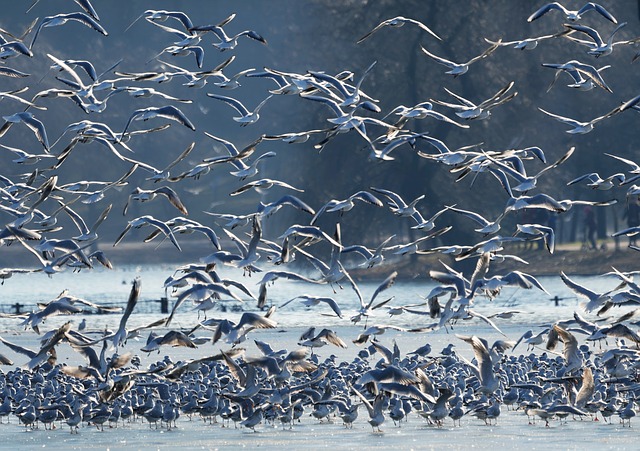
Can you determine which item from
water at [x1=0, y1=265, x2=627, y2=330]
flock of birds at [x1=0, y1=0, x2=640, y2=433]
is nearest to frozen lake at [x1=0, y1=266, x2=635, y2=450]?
water at [x1=0, y1=265, x2=627, y2=330]

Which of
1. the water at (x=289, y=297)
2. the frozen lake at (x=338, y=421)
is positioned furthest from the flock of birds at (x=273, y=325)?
the water at (x=289, y=297)

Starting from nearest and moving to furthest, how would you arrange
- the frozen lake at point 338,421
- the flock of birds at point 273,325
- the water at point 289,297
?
1. the frozen lake at point 338,421
2. the flock of birds at point 273,325
3. the water at point 289,297

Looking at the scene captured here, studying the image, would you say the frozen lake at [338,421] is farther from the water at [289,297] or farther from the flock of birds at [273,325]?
the flock of birds at [273,325]

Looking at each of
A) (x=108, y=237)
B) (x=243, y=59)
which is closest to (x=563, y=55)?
(x=108, y=237)

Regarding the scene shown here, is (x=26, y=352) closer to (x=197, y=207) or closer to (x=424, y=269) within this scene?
(x=424, y=269)

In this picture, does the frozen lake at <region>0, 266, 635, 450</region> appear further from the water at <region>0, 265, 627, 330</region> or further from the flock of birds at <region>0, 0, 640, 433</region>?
the flock of birds at <region>0, 0, 640, 433</region>

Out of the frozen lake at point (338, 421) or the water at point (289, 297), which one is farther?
the water at point (289, 297)

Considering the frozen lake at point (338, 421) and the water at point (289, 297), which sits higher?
the water at point (289, 297)

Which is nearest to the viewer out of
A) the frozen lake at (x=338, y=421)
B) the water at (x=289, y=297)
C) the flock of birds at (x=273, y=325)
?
the frozen lake at (x=338, y=421)

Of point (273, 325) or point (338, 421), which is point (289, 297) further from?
point (273, 325)

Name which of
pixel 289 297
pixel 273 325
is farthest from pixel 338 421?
pixel 289 297

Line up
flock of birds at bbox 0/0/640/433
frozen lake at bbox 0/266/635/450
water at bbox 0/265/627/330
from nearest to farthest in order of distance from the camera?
frozen lake at bbox 0/266/635/450 < flock of birds at bbox 0/0/640/433 < water at bbox 0/265/627/330

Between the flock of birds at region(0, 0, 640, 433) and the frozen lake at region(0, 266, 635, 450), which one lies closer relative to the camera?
the frozen lake at region(0, 266, 635, 450)

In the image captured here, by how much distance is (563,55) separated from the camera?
179 feet
